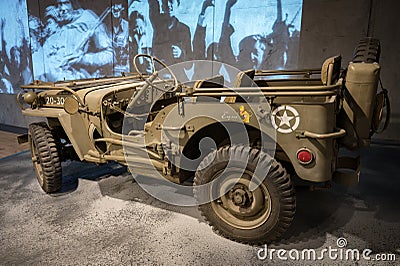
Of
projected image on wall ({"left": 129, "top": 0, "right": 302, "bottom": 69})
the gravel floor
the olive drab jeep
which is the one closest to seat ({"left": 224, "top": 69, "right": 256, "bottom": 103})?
the olive drab jeep

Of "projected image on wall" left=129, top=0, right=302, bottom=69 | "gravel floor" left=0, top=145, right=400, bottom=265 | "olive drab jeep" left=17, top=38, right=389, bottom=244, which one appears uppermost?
"projected image on wall" left=129, top=0, right=302, bottom=69

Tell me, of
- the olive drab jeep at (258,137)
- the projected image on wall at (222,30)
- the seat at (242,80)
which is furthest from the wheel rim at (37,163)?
the projected image on wall at (222,30)

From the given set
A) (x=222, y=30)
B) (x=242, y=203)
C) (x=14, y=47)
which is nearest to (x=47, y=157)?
(x=242, y=203)

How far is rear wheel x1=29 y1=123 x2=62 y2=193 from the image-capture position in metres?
3.60

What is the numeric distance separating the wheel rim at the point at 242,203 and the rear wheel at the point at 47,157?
1.86 meters

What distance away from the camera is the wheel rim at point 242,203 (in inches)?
102

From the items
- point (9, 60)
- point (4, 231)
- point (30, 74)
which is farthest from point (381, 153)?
point (9, 60)

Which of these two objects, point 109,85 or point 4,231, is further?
point 109,85

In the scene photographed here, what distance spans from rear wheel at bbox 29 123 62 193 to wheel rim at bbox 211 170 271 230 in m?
1.86

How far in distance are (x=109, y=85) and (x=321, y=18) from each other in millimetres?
3612

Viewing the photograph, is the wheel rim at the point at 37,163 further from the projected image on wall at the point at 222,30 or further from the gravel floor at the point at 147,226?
the projected image on wall at the point at 222,30

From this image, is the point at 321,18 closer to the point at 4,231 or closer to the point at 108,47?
the point at 108,47

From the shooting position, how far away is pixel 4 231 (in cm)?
297

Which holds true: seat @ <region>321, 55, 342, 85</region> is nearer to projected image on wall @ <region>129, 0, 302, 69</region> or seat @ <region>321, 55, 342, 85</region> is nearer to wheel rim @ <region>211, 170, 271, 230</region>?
wheel rim @ <region>211, 170, 271, 230</region>
